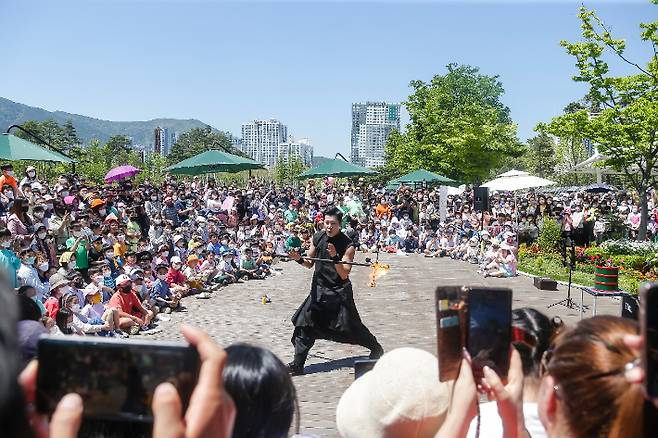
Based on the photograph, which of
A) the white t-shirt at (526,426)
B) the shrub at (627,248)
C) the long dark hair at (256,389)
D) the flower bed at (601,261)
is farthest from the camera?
the shrub at (627,248)

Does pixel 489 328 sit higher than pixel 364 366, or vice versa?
pixel 489 328

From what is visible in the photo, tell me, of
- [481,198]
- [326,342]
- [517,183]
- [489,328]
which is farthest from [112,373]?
[481,198]

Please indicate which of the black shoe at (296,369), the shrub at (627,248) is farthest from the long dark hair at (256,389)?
the shrub at (627,248)

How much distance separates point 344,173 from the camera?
30.0m

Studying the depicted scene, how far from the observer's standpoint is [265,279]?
18.6 metres

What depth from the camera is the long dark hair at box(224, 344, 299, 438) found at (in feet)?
6.24

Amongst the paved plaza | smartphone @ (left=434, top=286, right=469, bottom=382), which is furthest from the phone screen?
the paved plaza

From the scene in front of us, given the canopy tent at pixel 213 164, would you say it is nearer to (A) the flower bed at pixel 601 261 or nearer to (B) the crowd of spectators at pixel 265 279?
Result: (B) the crowd of spectators at pixel 265 279

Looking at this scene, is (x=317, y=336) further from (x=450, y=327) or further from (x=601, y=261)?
(x=601, y=261)

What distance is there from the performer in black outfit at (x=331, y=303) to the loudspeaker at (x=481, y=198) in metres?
19.3

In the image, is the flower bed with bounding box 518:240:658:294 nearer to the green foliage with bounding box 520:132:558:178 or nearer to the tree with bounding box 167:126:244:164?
the green foliage with bounding box 520:132:558:178

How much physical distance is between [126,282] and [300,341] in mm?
4332

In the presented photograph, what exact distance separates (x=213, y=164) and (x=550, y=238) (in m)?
11.1

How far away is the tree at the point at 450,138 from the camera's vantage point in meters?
49.2
